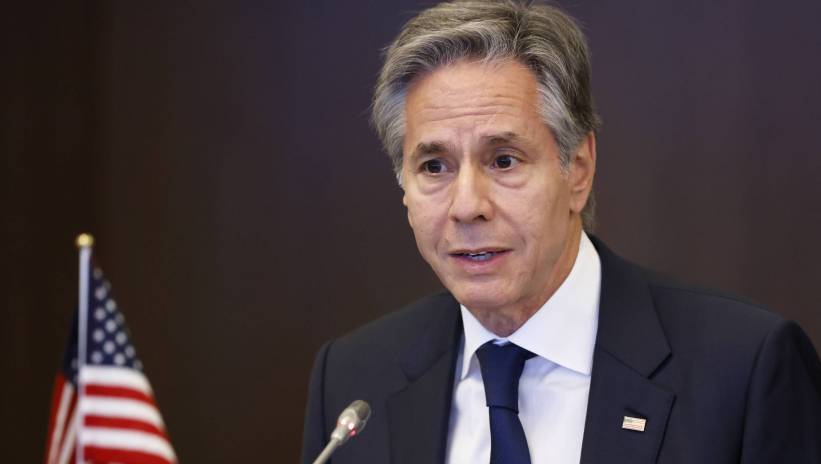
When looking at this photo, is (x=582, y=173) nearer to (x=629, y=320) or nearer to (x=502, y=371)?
(x=629, y=320)

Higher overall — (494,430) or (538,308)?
(538,308)

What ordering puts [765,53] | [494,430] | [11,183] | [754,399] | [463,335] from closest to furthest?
[754,399]
[494,430]
[463,335]
[765,53]
[11,183]

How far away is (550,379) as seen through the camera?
215cm

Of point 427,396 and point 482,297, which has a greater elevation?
point 482,297

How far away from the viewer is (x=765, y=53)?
9.37 feet

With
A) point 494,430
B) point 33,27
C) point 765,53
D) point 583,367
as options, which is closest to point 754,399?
point 583,367

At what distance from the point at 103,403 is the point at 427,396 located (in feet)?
2.07

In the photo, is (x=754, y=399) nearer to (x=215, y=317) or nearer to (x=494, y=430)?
(x=494, y=430)

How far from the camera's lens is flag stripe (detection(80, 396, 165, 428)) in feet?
6.28

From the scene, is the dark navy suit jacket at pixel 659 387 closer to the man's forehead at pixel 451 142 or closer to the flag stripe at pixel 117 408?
the man's forehead at pixel 451 142

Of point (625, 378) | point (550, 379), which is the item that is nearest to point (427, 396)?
point (550, 379)

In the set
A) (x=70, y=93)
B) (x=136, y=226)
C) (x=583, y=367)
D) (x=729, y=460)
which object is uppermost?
(x=70, y=93)

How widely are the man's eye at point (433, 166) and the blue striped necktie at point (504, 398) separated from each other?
0.34 metres

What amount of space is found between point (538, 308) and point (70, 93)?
1.65m
